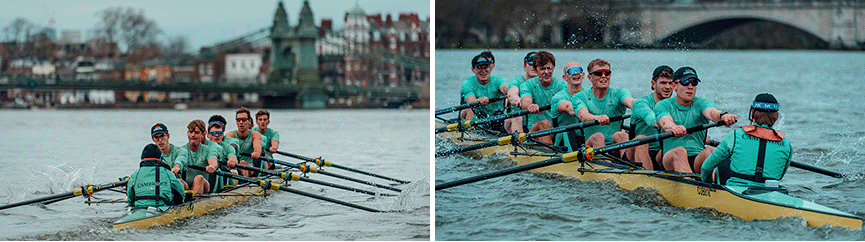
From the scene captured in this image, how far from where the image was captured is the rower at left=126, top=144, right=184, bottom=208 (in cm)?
723

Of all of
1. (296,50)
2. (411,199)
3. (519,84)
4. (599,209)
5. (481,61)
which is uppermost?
(296,50)

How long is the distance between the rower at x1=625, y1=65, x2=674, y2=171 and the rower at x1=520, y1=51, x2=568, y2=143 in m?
1.69

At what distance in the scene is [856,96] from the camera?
30.2 meters

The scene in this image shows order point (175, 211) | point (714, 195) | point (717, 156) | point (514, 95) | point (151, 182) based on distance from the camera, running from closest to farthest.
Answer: point (717, 156), point (714, 195), point (151, 182), point (175, 211), point (514, 95)

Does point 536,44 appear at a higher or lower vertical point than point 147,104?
higher

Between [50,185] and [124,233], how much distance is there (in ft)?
16.0

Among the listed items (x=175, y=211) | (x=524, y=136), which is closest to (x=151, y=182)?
(x=175, y=211)

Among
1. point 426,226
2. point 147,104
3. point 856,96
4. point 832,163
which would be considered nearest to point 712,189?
point 426,226

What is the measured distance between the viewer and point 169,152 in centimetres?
805

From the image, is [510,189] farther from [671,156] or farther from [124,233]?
[124,233]

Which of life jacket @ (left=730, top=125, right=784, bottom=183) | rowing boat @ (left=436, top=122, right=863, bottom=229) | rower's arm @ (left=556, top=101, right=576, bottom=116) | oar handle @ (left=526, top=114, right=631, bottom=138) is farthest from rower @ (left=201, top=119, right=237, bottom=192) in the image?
life jacket @ (left=730, top=125, right=784, bottom=183)

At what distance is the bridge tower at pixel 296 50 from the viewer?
62584 mm

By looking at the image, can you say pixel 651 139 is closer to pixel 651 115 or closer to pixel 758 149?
pixel 651 115

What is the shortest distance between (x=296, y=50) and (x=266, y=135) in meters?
55.4
